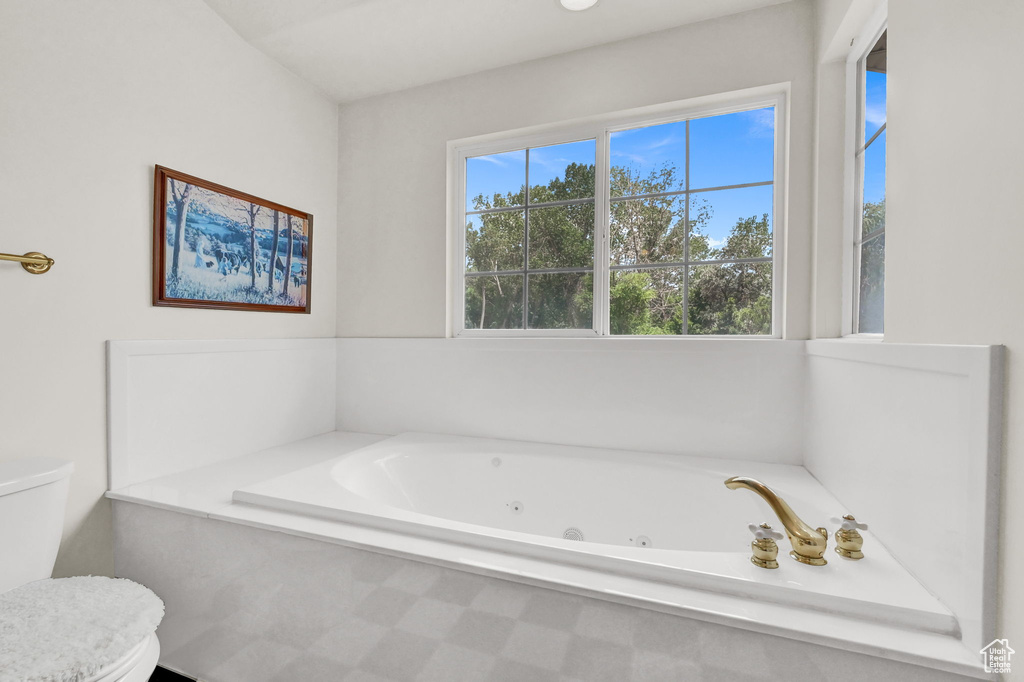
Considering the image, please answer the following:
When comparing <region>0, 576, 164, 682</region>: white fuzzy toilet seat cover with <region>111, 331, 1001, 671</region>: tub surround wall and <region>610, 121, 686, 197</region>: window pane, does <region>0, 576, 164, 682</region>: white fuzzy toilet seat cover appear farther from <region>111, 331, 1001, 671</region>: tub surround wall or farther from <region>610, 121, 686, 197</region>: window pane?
<region>610, 121, 686, 197</region>: window pane

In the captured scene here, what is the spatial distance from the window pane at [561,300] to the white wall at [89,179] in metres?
1.34

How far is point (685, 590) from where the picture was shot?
97cm

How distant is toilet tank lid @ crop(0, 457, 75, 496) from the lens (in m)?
1.21

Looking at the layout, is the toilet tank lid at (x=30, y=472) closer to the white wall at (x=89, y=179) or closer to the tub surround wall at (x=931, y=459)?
the white wall at (x=89, y=179)

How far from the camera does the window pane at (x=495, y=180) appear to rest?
234 centimetres

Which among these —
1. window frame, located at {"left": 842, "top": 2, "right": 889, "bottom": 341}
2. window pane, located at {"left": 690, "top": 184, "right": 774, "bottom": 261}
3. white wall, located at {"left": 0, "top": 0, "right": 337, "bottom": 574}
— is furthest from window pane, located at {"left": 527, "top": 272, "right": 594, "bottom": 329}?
white wall, located at {"left": 0, "top": 0, "right": 337, "bottom": 574}

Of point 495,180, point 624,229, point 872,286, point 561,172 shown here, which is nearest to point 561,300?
point 624,229

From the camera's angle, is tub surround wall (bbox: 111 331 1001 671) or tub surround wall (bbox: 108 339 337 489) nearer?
tub surround wall (bbox: 111 331 1001 671)

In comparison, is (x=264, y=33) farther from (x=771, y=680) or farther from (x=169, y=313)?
(x=771, y=680)

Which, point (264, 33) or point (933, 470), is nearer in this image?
point (933, 470)

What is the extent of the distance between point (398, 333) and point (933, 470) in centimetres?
212

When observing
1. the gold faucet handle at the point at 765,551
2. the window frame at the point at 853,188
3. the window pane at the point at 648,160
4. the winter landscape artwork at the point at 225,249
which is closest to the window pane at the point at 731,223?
the window pane at the point at 648,160

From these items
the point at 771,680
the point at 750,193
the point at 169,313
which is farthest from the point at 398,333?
the point at 771,680

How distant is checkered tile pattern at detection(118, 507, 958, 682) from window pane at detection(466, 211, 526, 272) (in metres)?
1.52
